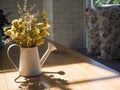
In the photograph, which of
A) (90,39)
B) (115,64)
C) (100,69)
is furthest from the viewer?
(90,39)

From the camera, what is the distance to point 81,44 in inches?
205

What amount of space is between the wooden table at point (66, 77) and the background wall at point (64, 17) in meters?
3.16

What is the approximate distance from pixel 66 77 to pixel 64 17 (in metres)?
3.62

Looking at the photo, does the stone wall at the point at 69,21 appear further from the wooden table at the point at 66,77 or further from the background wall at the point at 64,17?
the wooden table at the point at 66,77

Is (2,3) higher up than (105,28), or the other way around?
(2,3)

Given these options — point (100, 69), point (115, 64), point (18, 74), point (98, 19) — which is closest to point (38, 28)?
point (18, 74)

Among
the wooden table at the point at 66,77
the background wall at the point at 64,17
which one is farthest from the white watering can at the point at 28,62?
the background wall at the point at 64,17

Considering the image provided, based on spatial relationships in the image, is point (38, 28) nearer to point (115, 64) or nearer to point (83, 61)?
point (83, 61)

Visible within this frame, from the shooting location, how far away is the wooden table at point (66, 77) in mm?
1330

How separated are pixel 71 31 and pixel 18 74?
362 centimetres

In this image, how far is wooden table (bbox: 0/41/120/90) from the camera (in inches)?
52.3

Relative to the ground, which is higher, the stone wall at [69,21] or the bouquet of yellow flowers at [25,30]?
the bouquet of yellow flowers at [25,30]

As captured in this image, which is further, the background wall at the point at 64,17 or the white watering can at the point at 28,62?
the background wall at the point at 64,17

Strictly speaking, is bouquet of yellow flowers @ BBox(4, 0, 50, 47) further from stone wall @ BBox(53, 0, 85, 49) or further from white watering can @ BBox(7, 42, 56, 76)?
stone wall @ BBox(53, 0, 85, 49)
